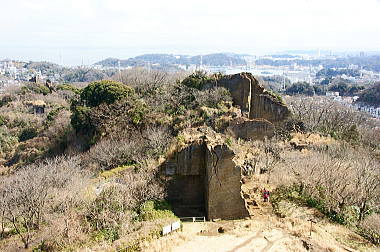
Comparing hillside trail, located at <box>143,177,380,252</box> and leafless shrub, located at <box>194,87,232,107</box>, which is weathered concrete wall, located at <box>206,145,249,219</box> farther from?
leafless shrub, located at <box>194,87,232,107</box>

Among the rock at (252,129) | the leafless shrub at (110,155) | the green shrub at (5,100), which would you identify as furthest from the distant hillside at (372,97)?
the green shrub at (5,100)

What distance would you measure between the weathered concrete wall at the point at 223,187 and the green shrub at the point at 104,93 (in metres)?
17.0

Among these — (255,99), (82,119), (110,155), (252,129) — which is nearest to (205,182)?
(110,155)

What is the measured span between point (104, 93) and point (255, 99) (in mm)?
14235

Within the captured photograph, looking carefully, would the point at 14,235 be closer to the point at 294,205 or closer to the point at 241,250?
the point at 241,250

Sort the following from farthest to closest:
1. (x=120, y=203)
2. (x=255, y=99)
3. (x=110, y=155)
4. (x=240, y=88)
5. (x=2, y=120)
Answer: (x=2, y=120) < (x=240, y=88) < (x=255, y=99) < (x=110, y=155) < (x=120, y=203)

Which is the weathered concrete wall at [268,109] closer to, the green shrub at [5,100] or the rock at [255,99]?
the rock at [255,99]

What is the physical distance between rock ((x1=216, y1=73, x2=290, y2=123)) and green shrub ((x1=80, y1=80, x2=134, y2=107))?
32.9 feet

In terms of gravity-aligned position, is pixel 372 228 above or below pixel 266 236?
above

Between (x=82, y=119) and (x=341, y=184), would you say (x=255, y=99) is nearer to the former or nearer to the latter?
(x=341, y=184)

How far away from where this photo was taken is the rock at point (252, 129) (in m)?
26.9

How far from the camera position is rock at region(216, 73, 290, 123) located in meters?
29.3

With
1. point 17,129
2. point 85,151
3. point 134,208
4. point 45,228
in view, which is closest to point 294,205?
point 134,208

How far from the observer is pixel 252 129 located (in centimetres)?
2694
